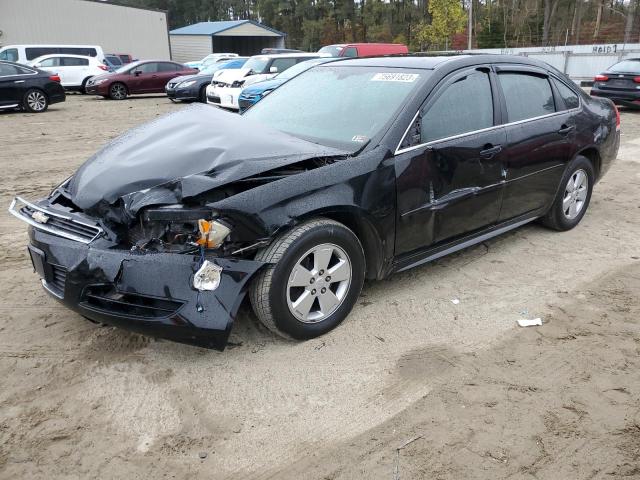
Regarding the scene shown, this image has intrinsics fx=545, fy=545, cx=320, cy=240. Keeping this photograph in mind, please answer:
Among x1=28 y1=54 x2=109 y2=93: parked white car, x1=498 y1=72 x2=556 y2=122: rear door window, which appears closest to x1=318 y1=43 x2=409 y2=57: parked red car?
x1=28 y1=54 x2=109 y2=93: parked white car

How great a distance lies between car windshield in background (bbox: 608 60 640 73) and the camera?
14023 millimetres

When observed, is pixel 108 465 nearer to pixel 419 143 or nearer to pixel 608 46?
pixel 419 143

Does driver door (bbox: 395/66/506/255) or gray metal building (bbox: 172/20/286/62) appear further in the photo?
gray metal building (bbox: 172/20/286/62)

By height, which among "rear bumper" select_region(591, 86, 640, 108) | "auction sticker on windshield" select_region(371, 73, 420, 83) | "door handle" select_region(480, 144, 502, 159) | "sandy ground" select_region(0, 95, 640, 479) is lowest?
"sandy ground" select_region(0, 95, 640, 479)

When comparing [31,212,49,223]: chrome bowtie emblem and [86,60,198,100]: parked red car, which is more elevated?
[86,60,198,100]: parked red car

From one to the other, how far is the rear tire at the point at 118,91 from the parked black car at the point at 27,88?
4.21m

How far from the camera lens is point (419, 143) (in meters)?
3.67

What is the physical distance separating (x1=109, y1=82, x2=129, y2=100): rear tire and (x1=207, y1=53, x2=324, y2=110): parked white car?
5.94 meters

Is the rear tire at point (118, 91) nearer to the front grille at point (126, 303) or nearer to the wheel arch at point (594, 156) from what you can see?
the wheel arch at point (594, 156)

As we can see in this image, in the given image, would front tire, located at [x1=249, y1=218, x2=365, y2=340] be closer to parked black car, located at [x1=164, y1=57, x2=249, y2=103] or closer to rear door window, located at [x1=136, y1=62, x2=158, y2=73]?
parked black car, located at [x1=164, y1=57, x2=249, y2=103]

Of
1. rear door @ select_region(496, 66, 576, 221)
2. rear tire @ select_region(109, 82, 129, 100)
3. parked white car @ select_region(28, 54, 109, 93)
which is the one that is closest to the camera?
rear door @ select_region(496, 66, 576, 221)

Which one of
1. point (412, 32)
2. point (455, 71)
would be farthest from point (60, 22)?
point (455, 71)

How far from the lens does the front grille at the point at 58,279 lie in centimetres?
305

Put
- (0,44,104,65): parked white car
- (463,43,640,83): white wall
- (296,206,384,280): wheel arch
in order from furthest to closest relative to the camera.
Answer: (463,43,640,83): white wall, (0,44,104,65): parked white car, (296,206,384,280): wheel arch
